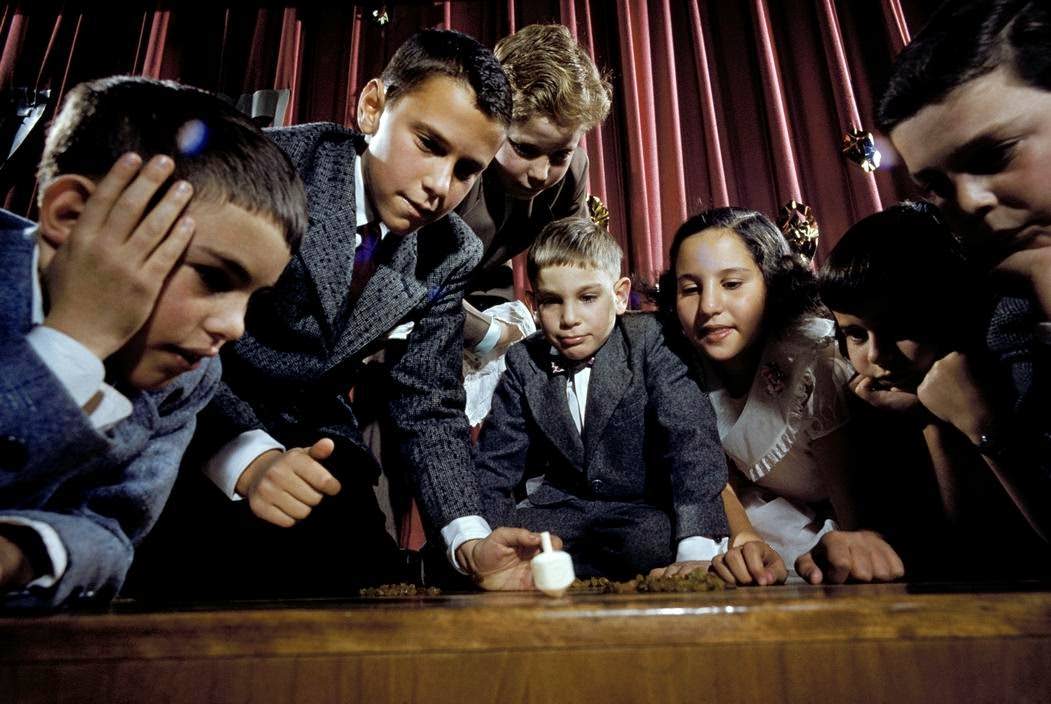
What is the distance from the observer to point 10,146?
2.60 meters

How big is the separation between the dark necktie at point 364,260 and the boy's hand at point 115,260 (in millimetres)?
525

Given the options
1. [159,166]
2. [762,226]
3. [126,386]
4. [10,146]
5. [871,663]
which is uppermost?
[10,146]

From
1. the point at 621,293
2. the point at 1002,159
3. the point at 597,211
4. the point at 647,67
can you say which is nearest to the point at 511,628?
the point at 1002,159

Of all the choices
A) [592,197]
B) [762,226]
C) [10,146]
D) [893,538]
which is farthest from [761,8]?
[10,146]

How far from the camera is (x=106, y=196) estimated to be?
54cm

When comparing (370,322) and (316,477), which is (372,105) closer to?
(370,322)

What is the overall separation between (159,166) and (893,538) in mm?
1033

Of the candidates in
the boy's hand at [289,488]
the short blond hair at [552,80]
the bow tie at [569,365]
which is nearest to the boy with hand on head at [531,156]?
the short blond hair at [552,80]

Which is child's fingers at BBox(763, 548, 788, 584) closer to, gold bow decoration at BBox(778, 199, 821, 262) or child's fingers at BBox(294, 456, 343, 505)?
child's fingers at BBox(294, 456, 343, 505)

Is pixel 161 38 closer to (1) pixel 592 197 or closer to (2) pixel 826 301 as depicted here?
(1) pixel 592 197

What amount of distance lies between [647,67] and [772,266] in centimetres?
151

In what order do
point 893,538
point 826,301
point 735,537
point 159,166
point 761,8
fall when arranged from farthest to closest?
point 761,8 → point 735,537 → point 826,301 → point 893,538 → point 159,166

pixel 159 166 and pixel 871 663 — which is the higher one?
pixel 159 166

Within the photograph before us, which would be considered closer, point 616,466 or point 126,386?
point 126,386
